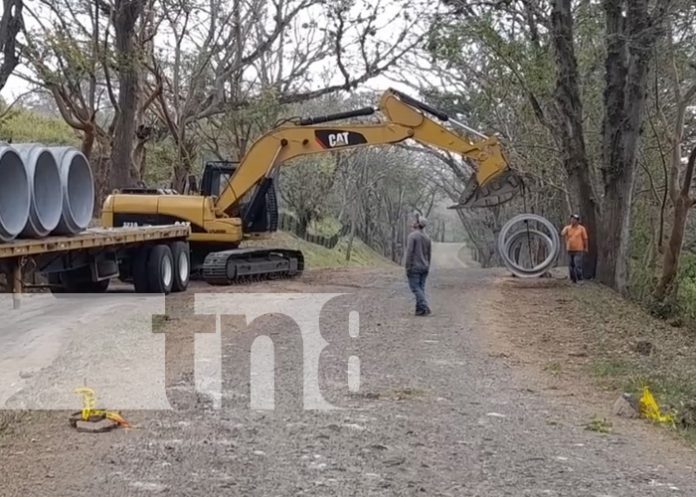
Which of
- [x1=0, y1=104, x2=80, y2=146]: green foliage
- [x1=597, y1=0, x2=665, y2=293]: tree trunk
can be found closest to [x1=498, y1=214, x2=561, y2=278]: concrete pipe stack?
[x1=597, y1=0, x2=665, y2=293]: tree trunk

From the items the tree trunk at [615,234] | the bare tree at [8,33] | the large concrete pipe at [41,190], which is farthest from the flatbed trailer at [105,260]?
the tree trunk at [615,234]

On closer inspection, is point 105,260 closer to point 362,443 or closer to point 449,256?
point 362,443

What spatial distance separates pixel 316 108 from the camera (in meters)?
45.2

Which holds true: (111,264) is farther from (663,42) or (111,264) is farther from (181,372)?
(663,42)

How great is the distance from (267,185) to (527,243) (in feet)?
20.3

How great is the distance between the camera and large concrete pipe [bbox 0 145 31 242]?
38.0ft

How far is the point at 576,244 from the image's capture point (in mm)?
20750

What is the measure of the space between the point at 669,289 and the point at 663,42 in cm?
565

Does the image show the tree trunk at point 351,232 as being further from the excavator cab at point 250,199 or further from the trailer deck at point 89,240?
the trailer deck at point 89,240

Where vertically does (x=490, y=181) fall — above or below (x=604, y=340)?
above

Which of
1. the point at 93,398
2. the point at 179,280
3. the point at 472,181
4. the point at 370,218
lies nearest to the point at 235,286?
the point at 179,280

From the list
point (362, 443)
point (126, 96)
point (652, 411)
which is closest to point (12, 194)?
point (362, 443)

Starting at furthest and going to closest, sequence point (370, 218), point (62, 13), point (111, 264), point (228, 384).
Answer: point (370, 218) → point (62, 13) → point (111, 264) → point (228, 384)

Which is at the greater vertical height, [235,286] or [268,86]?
[268,86]
